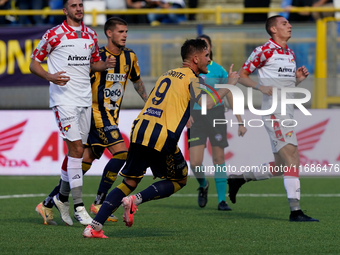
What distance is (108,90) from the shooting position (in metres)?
7.11

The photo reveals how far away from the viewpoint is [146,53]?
12.9 m

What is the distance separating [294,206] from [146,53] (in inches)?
269

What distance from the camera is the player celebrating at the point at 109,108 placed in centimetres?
699

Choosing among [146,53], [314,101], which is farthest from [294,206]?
[146,53]

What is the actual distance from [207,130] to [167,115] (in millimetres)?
2998

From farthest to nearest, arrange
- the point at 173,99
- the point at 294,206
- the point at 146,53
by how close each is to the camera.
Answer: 1. the point at 146,53
2. the point at 294,206
3. the point at 173,99

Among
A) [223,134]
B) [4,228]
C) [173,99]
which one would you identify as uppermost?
[173,99]

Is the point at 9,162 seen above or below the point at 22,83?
below

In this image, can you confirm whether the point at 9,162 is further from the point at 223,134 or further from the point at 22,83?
the point at 223,134

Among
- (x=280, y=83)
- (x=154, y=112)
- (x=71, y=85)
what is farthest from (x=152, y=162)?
(x=280, y=83)

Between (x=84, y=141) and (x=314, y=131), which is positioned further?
(x=314, y=131)

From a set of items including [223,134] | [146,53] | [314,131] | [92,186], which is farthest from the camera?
[146,53]

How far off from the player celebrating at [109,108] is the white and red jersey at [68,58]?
1.40 feet

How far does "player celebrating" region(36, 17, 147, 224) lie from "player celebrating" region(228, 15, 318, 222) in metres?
1.41
